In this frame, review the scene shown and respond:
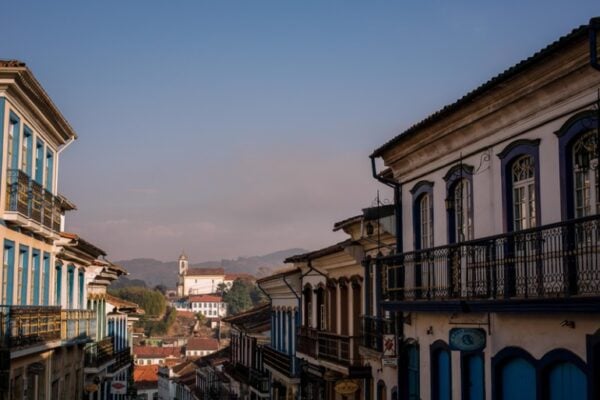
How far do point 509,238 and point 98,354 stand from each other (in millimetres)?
24124

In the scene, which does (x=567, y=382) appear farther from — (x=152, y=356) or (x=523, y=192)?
(x=152, y=356)

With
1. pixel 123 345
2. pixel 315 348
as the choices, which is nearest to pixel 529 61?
pixel 315 348

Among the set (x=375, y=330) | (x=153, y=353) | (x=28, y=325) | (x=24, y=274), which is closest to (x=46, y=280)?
(x=24, y=274)

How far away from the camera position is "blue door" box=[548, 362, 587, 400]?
12947mm

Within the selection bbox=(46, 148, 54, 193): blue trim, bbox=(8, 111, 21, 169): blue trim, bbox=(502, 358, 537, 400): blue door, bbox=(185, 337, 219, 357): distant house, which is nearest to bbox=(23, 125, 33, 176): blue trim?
bbox=(8, 111, 21, 169): blue trim

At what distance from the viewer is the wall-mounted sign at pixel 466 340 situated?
1500cm

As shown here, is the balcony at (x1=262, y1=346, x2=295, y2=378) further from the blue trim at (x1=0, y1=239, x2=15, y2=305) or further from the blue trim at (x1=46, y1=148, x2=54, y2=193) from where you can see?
the blue trim at (x1=0, y1=239, x2=15, y2=305)

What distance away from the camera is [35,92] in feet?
71.6

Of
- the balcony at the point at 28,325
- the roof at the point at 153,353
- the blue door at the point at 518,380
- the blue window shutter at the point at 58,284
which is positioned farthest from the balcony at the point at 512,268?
the roof at the point at 153,353

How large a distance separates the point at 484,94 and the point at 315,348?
1516cm

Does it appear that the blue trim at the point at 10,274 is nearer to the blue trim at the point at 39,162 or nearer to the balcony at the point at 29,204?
the balcony at the point at 29,204

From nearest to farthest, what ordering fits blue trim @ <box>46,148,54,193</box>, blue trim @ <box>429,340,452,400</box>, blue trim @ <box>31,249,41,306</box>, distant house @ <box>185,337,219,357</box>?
blue trim @ <box>429,340,452,400</box> < blue trim @ <box>31,249,41,306</box> < blue trim @ <box>46,148,54,193</box> < distant house @ <box>185,337,219,357</box>

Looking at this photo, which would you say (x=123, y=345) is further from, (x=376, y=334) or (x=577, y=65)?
(x=577, y=65)

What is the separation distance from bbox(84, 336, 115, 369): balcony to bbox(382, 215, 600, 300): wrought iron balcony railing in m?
17.5
